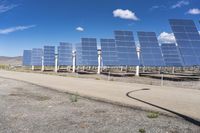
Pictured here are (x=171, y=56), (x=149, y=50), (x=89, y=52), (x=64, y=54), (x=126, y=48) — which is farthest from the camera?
(x=64, y=54)

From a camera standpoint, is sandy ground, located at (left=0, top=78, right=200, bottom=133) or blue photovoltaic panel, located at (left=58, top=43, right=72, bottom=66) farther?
blue photovoltaic panel, located at (left=58, top=43, right=72, bottom=66)

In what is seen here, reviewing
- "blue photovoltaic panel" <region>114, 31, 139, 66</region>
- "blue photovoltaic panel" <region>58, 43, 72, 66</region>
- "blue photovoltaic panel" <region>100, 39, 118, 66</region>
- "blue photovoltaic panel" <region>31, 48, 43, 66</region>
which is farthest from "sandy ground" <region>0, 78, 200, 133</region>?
"blue photovoltaic panel" <region>31, 48, 43, 66</region>

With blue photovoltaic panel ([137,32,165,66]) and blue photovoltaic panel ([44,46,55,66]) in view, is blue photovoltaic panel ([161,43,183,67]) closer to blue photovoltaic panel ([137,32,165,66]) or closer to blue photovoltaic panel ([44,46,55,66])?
blue photovoltaic panel ([137,32,165,66])

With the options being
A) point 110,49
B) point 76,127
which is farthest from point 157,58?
point 76,127

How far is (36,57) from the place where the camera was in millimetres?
68812

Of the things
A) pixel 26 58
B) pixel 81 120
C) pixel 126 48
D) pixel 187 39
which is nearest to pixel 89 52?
pixel 126 48

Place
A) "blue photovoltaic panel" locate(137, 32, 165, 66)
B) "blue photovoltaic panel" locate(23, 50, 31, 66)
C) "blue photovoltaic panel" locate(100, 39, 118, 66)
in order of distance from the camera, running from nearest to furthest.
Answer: "blue photovoltaic panel" locate(137, 32, 165, 66), "blue photovoltaic panel" locate(100, 39, 118, 66), "blue photovoltaic panel" locate(23, 50, 31, 66)

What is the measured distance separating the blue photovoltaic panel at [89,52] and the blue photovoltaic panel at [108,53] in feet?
7.08

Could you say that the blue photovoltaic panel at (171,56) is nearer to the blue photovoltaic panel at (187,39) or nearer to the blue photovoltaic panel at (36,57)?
the blue photovoltaic panel at (187,39)

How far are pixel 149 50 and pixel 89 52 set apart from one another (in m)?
13.5

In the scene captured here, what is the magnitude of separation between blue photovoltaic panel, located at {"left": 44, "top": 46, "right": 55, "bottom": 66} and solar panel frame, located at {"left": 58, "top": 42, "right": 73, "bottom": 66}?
3575 mm

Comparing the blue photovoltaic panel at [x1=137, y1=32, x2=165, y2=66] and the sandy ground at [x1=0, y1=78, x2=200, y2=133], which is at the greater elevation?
the blue photovoltaic panel at [x1=137, y1=32, x2=165, y2=66]

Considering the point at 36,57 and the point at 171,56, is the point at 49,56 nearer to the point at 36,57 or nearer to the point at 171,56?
the point at 36,57

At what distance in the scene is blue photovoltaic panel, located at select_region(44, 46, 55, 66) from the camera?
61.2 metres
